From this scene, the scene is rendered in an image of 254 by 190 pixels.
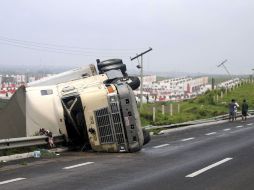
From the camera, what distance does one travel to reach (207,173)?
35.9 feet

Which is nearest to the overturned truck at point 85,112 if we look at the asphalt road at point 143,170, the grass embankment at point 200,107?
the asphalt road at point 143,170

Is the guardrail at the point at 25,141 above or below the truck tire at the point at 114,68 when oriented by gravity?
below

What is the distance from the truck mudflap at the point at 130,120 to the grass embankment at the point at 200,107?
13.2 metres

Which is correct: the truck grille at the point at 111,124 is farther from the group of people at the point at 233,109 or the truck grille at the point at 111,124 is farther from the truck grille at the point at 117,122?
the group of people at the point at 233,109

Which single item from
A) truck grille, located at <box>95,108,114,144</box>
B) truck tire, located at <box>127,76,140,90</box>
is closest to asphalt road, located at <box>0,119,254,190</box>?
truck grille, located at <box>95,108,114,144</box>

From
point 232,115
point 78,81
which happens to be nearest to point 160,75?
point 232,115

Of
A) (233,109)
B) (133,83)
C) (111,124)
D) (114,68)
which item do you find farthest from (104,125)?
(233,109)

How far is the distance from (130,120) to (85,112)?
1338 millimetres

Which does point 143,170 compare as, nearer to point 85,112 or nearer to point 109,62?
point 85,112

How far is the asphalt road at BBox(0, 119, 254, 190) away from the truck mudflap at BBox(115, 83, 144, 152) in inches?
13.3

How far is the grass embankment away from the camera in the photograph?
31.4 metres

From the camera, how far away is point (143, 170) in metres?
11.4

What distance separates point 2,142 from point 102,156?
2.67 m

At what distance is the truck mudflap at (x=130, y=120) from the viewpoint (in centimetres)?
1468
